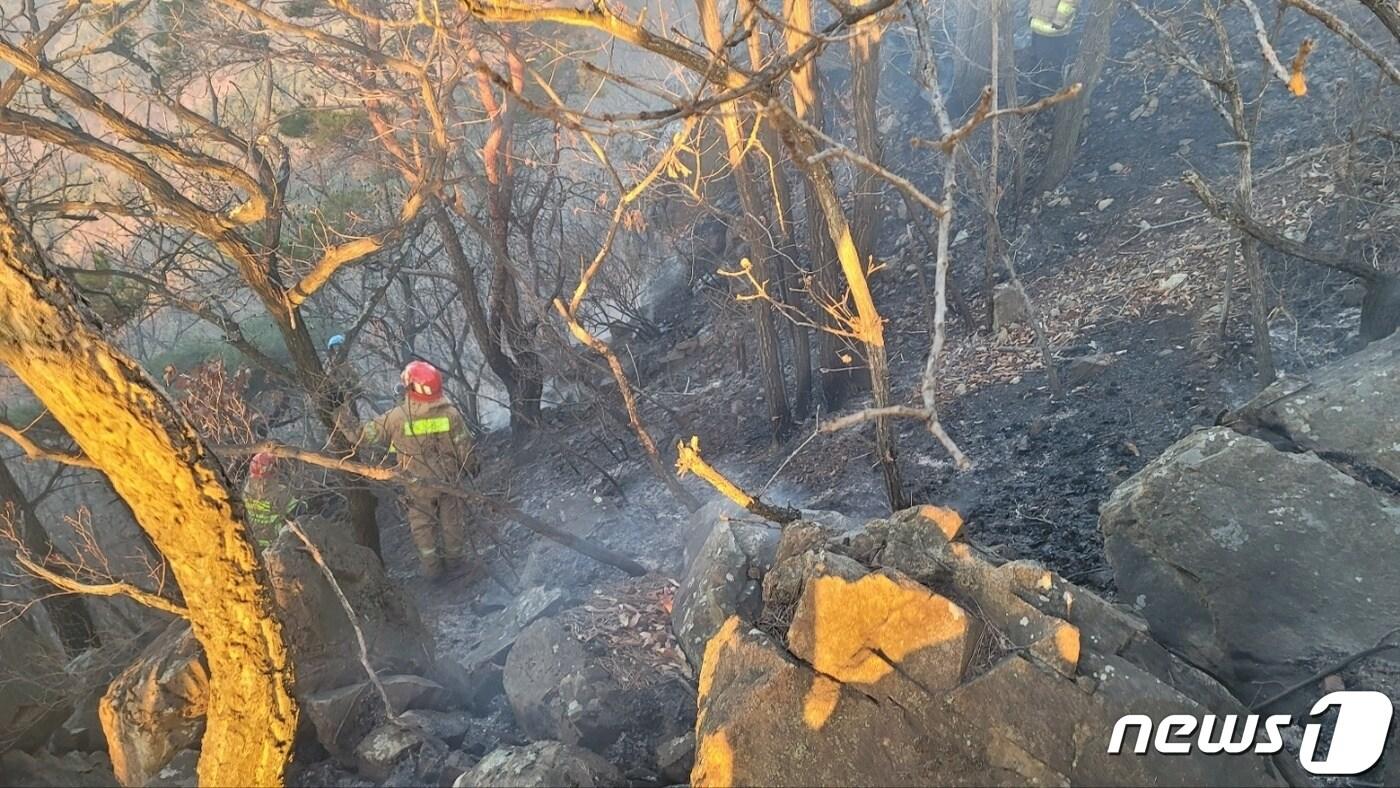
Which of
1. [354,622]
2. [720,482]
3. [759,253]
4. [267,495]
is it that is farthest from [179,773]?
[759,253]

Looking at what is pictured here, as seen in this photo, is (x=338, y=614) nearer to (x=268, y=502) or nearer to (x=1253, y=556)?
(x=268, y=502)

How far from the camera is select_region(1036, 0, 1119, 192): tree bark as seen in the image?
7812mm

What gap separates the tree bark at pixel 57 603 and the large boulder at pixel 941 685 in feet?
22.5

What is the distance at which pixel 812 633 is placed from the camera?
10.5ft

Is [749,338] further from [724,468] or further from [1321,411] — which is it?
[1321,411]

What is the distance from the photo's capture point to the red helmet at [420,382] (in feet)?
22.0

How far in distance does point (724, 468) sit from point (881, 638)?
15.2 feet

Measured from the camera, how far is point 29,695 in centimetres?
657

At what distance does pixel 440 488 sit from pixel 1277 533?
4656mm

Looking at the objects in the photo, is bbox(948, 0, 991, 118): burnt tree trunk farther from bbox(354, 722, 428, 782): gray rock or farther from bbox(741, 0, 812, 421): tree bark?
bbox(354, 722, 428, 782): gray rock

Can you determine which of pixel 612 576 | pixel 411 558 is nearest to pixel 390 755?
pixel 612 576

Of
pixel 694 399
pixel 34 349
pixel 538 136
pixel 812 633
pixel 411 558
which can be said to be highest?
pixel 538 136

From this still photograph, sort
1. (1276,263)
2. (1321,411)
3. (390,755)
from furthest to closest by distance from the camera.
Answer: (1276,263) → (390,755) → (1321,411)

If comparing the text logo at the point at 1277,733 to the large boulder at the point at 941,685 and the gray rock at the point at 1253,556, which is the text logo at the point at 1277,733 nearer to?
the large boulder at the point at 941,685
